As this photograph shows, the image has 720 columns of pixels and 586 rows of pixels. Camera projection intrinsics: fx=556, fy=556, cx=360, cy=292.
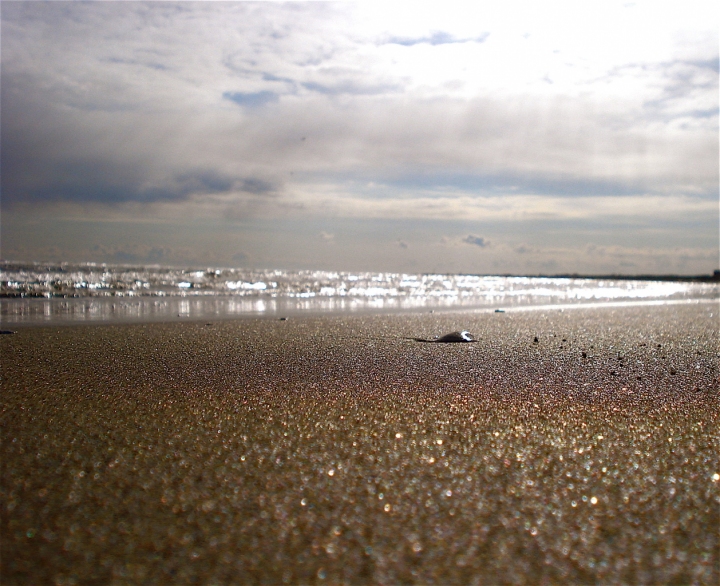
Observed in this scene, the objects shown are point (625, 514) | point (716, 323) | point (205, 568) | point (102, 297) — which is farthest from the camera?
point (102, 297)

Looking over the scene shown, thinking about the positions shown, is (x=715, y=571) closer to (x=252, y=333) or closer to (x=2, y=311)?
(x=252, y=333)

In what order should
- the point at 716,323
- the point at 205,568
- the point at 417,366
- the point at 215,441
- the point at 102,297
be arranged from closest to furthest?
the point at 205,568 → the point at 215,441 → the point at 417,366 → the point at 716,323 → the point at 102,297

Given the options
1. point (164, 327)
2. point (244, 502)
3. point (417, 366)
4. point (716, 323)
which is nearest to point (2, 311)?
point (164, 327)

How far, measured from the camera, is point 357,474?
2479 mm

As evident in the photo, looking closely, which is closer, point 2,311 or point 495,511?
point 495,511

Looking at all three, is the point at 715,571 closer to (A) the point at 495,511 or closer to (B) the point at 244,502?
(A) the point at 495,511

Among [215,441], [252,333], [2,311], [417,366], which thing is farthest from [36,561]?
[2,311]

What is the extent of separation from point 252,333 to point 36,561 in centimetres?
618

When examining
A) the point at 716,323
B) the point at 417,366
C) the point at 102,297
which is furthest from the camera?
the point at 102,297

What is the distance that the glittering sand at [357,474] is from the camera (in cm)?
180

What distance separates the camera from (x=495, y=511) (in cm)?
214

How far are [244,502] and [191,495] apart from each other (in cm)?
23

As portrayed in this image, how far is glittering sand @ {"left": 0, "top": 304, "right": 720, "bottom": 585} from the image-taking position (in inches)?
70.9

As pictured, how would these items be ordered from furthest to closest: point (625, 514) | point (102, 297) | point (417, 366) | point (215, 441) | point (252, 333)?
point (102, 297)
point (252, 333)
point (417, 366)
point (215, 441)
point (625, 514)
